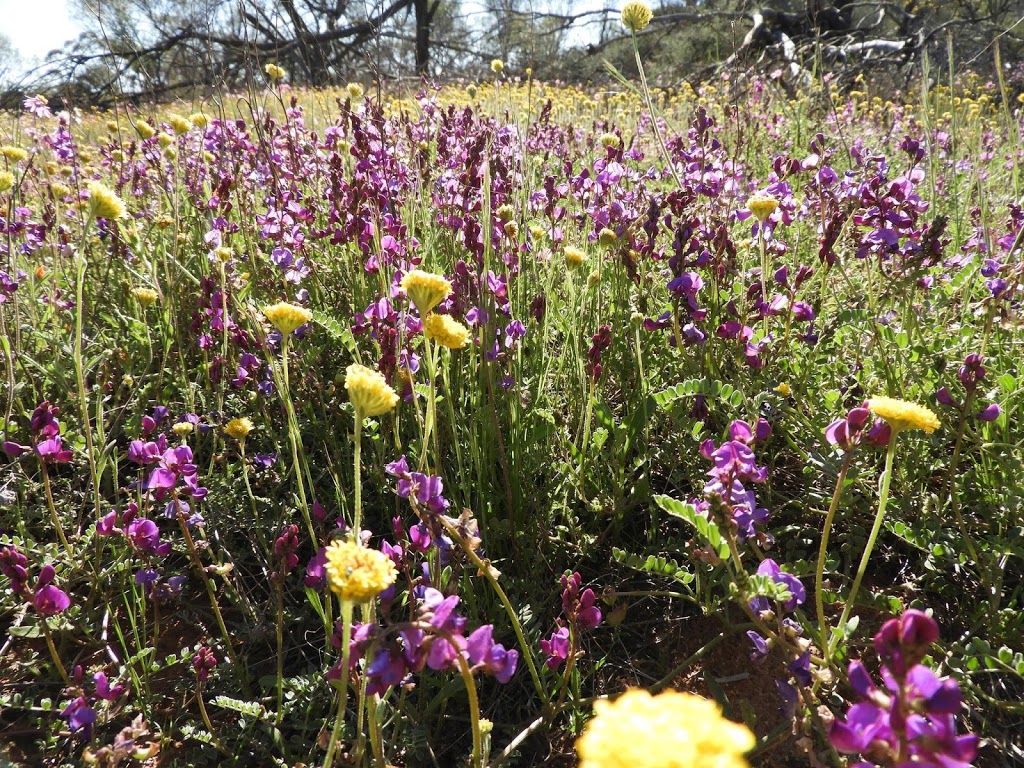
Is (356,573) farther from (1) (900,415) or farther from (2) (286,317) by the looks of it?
(1) (900,415)

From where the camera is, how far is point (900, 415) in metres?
1.01

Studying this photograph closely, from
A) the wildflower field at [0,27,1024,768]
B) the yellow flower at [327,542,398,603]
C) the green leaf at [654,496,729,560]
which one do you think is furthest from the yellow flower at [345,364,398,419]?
the green leaf at [654,496,729,560]

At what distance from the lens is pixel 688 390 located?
65.4 inches

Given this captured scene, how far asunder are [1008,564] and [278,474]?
1.95 metres

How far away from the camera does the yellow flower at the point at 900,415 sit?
3.32ft

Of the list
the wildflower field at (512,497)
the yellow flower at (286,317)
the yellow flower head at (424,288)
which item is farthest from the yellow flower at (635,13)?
the yellow flower at (286,317)

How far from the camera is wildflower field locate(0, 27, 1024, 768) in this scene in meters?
1.13

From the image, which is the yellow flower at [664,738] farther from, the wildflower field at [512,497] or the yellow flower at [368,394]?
the yellow flower at [368,394]

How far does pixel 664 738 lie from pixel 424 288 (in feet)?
2.99

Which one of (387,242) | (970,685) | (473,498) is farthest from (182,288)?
(970,685)

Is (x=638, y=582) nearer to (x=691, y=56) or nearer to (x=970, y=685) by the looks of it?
(x=970, y=685)

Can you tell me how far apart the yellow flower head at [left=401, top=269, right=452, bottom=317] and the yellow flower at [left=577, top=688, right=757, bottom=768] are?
0.85 metres

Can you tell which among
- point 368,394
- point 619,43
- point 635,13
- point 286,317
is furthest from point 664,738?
point 619,43

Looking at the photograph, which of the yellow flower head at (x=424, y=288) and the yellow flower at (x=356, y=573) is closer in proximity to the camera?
the yellow flower at (x=356, y=573)
